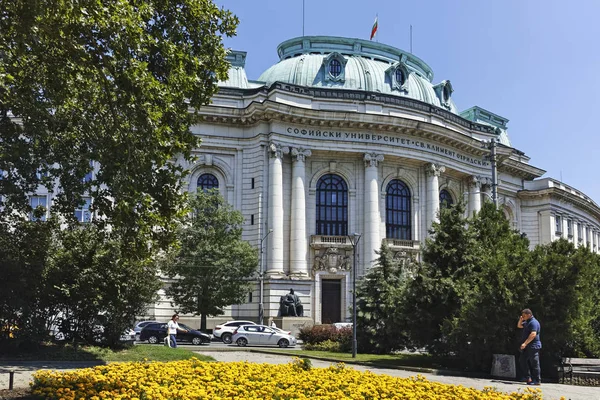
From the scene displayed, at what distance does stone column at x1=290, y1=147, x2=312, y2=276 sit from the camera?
50.7m

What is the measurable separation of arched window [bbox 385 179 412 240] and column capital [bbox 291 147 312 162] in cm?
800

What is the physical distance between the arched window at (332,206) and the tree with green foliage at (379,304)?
743 inches

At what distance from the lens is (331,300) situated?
5284 centimetres

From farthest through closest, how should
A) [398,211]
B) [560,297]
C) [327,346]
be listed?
[398,211] → [327,346] → [560,297]

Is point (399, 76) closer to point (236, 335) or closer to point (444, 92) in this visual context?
point (444, 92)

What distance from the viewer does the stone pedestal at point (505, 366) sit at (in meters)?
18.4

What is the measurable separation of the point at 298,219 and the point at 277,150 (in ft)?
18.5

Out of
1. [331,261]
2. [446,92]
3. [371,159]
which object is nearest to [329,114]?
[371,159]

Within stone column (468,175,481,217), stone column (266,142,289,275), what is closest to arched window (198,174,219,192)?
stone column (266,142,289,275)

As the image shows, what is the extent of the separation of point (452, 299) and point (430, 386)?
10.1 metres

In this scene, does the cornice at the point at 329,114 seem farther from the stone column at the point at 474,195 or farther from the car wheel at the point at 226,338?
the car wheel at the point at 226,338

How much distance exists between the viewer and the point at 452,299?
22.9m

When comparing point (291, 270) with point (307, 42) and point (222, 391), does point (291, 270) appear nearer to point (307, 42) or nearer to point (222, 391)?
point (307, 42)

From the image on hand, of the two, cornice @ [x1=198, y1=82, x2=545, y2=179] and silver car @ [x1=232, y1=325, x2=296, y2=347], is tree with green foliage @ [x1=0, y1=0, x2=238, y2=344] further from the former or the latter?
cornice @ [x1=198, y1=82, x2=545, y2=179]
